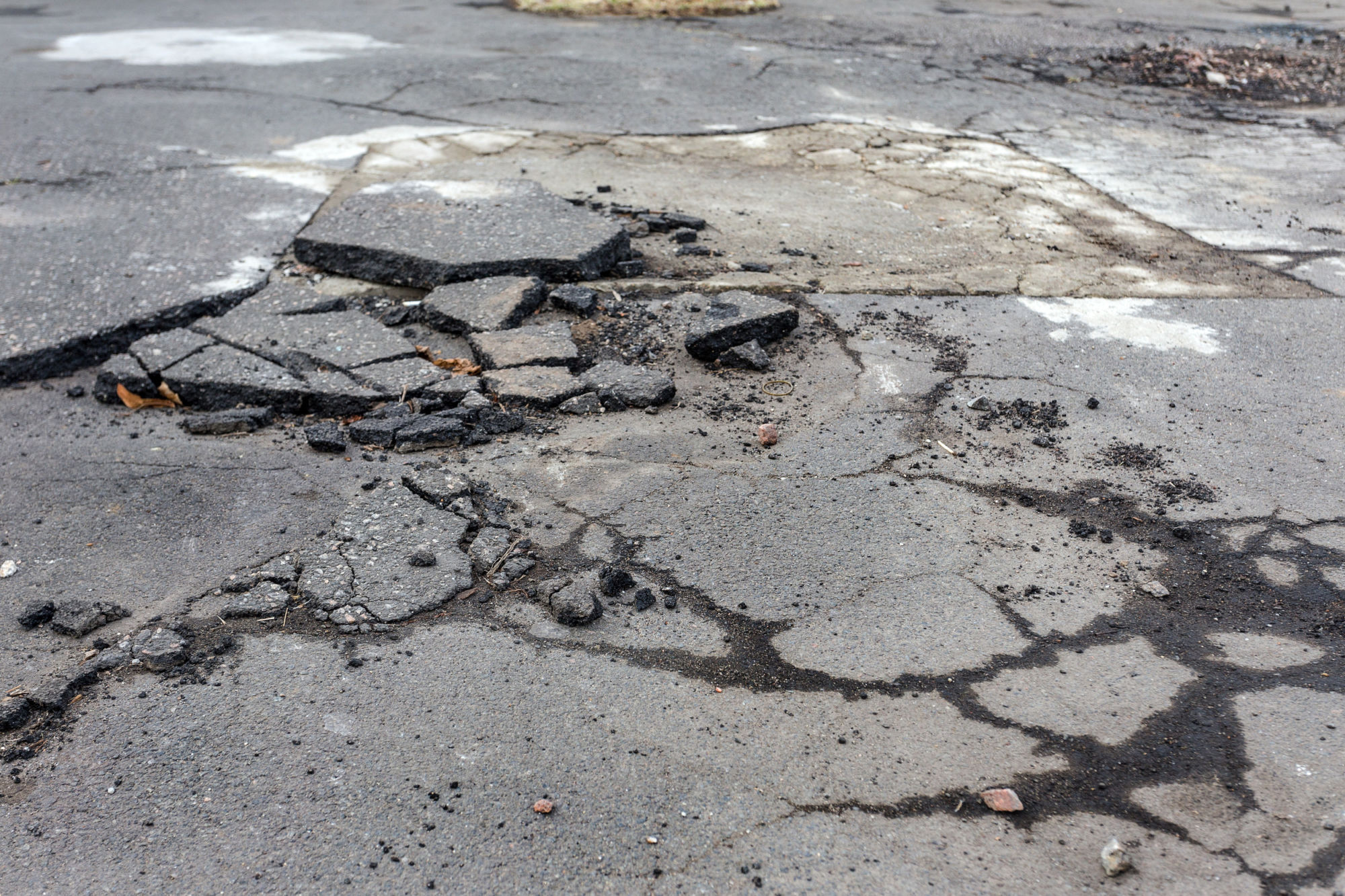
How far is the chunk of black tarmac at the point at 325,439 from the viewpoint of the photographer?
3.55 m

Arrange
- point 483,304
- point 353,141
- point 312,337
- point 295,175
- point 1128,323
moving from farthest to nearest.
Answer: point 353,141 < point 295,175 < point 1128,323 < point 483,304 < point 312,337

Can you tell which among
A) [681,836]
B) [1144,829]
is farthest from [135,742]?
[1144,829]

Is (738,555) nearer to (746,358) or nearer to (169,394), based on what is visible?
(746,358)

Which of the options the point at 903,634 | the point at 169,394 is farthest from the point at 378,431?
the point at 903,634

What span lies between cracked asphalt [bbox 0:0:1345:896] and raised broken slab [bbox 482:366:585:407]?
90 mm

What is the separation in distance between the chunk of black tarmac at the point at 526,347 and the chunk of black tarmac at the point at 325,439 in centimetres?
76

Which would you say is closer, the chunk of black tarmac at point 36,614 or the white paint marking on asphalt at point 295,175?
the chunk of black tarmac at point 36,614

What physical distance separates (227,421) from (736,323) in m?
2.22

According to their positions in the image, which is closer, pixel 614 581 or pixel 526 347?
pixel 614 581

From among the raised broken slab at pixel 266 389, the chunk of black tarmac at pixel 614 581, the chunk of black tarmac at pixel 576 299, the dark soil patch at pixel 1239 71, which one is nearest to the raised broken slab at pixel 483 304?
the chunk of black tarmac at pixel 576 299

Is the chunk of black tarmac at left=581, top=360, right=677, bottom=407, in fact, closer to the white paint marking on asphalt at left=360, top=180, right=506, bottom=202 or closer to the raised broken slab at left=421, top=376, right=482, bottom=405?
the raised broken slab at left=421, top=376, right=482, bottom=405

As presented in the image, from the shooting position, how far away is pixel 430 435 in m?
3.60

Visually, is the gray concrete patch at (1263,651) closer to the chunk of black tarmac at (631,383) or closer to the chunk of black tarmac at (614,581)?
the chunk of black tarmac at (614,581)

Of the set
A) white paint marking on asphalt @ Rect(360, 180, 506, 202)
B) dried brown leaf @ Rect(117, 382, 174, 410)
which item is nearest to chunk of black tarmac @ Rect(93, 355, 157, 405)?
dried brown leaf @ Rect(117, 382, 174, 410)
